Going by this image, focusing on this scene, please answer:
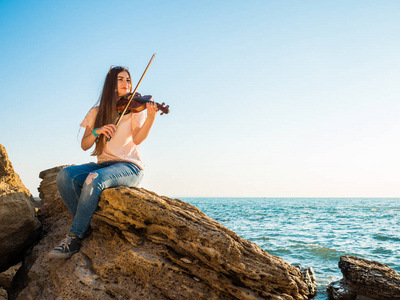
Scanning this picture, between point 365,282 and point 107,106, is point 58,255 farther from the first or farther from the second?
point 365,282

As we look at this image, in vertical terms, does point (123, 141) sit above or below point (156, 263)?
above

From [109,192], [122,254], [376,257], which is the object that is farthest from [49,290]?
[376,257]

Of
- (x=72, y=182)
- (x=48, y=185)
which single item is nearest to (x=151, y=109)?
(x=72, y=182)

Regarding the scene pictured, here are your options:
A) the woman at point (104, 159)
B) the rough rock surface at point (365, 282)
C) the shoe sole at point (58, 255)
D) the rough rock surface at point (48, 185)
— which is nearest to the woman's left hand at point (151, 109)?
the woman at point (104, 159)

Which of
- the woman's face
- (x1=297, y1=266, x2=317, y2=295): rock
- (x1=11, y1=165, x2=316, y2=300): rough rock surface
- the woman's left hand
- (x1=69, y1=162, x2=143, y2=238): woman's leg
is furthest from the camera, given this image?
(x1=297, y1=266, x2=317, y2=295): rock

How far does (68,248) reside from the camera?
4.27m

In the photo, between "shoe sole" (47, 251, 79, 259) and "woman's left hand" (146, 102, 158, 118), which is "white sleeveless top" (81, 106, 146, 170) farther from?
"shoe sole" (47, 251, 79, 259)

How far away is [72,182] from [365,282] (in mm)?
5700

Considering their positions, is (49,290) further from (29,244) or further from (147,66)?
(147,66)

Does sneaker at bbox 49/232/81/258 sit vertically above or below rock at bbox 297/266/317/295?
above

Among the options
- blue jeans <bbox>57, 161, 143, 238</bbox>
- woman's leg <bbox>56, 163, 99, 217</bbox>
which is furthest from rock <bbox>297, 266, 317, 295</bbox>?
woman's leg <bbox>56, 163, 99, 217</bbox>

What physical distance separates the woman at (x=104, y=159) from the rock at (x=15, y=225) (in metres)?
1.19

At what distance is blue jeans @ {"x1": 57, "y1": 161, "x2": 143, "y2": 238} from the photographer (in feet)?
13.5

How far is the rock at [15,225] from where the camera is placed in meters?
5.07
